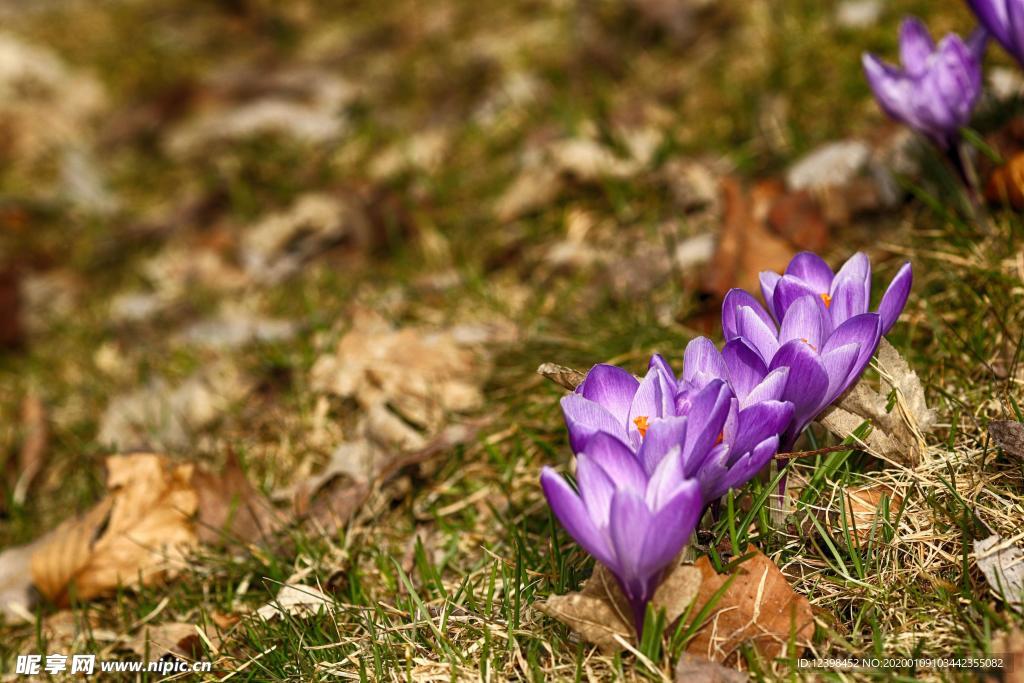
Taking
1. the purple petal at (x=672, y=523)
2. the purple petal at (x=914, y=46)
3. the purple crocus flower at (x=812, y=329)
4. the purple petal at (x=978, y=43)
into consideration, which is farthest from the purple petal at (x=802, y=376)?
the purple petal at (x=978, y=43)

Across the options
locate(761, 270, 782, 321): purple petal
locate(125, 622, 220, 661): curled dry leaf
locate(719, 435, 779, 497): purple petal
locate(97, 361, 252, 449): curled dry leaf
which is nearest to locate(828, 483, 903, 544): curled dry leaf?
locate(719, 435, 779, 497): purple petal

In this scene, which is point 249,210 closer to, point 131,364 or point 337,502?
point 131,364

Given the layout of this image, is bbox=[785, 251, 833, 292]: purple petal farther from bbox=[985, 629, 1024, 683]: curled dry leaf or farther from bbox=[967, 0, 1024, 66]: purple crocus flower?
bbox=[967, 0, 1024, 66]: purple crocus flower

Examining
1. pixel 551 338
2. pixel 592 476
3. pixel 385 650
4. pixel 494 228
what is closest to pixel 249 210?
pixel 494 228

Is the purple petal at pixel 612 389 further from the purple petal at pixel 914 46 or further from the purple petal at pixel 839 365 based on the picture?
the purple petal at pixel 914 46

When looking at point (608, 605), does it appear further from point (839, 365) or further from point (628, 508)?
point (839, 365)
